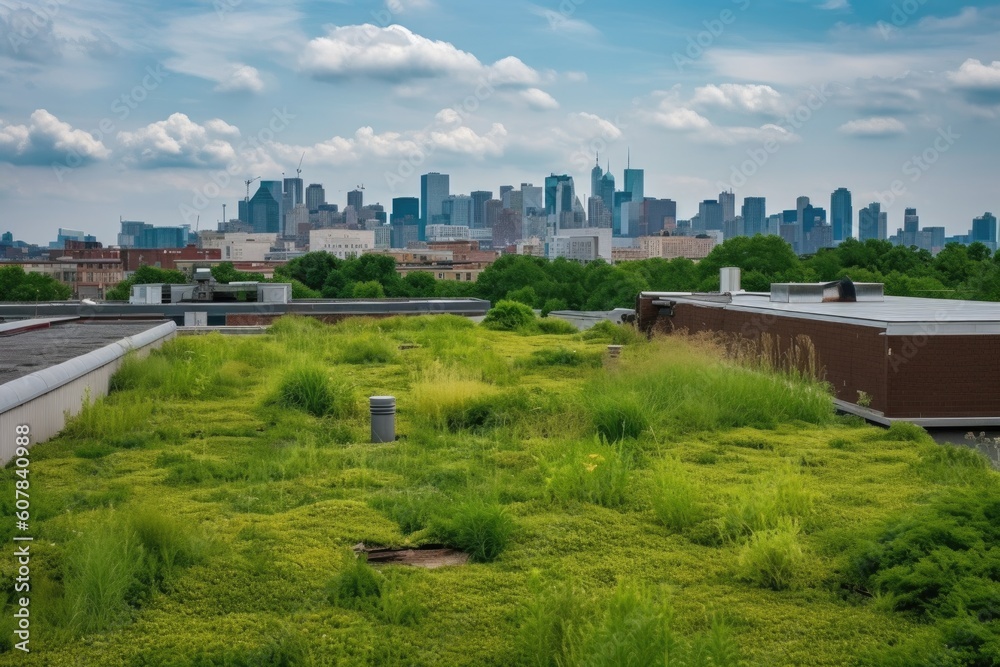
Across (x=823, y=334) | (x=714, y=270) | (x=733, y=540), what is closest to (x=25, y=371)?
(x=733, y=540)

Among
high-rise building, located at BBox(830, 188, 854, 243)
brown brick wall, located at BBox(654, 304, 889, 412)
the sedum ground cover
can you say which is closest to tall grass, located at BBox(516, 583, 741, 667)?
the sedum ground cover

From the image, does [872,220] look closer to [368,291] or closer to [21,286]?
[368,291]

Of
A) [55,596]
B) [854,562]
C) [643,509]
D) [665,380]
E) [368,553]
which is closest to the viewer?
[55,596]

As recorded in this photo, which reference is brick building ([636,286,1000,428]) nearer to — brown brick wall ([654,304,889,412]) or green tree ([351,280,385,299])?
brown brick wall ([654,304,889,412])

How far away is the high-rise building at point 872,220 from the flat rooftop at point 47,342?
400ft

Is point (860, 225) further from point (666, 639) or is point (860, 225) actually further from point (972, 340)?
point (666, 639)

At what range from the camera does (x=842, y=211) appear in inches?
6831

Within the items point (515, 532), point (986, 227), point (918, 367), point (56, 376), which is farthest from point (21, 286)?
point (986, 227)

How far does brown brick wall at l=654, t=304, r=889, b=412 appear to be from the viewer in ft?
54.9

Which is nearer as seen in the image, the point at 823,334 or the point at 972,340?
the point at 972,340

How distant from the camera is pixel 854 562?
6.87 m

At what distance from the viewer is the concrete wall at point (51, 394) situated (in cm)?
970

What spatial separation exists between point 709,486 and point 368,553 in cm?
359

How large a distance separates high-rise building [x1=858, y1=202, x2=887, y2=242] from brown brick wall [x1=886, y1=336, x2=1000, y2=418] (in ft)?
390
